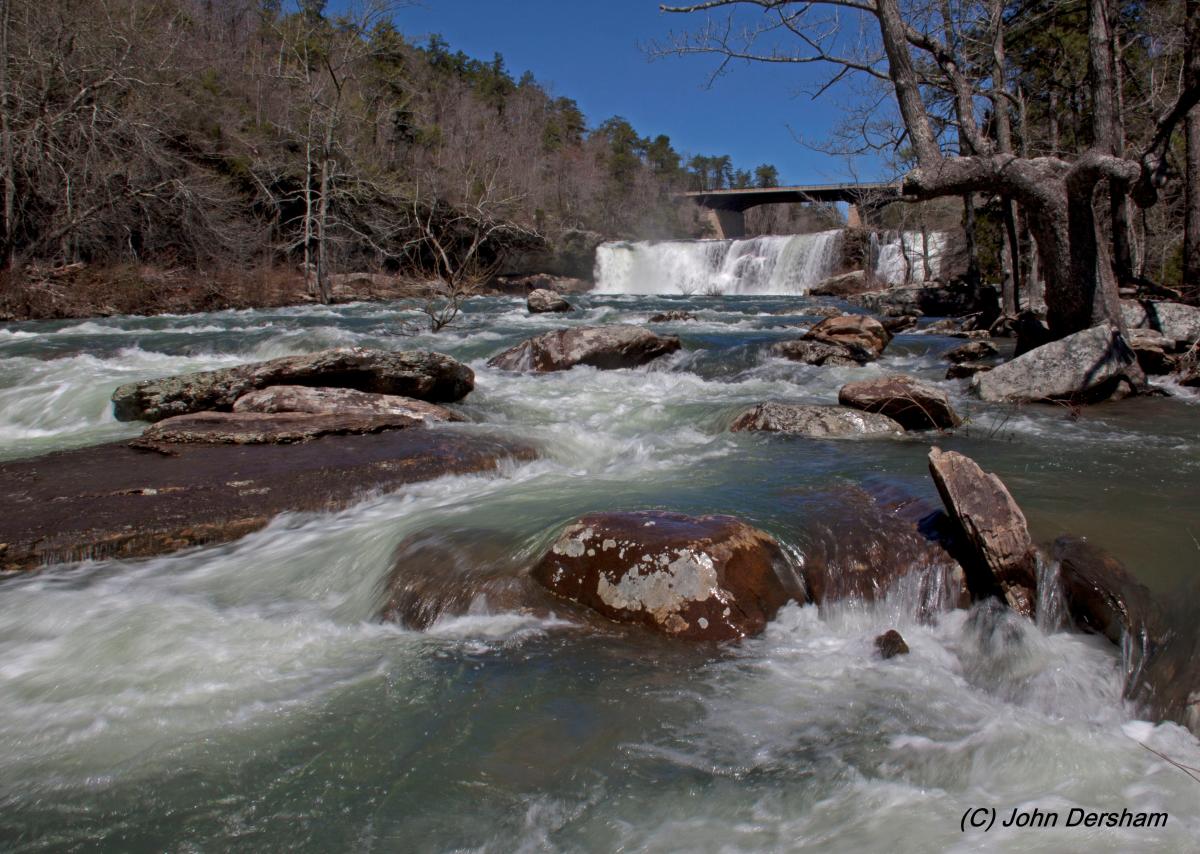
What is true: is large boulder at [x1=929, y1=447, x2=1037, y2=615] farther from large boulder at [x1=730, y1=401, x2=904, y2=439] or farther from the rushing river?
large boulder at [x1=730, y1=401, x2=904, y2=439]

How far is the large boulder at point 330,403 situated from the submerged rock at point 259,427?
0.37 meters

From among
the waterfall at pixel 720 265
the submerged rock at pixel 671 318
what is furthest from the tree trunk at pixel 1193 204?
the waterfall at pixel 720 265

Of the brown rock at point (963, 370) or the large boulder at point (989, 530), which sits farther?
the brown rock at point (963, 370)

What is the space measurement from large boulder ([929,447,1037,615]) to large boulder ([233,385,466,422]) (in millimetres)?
4928

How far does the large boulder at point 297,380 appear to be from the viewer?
7.69 m

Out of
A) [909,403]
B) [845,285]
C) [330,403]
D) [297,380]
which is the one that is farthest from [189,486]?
[845,285]

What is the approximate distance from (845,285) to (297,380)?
26822mm

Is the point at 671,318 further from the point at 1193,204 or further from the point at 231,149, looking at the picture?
the point at 231,149

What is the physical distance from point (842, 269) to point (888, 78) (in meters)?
26.0

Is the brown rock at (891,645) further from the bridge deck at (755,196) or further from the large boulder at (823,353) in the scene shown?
the bridge deck at (755,196)

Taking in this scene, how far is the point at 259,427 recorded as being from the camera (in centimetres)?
646

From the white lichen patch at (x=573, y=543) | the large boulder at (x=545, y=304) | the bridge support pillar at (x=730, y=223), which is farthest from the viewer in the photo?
the bridge support pillar at (x=730, y=223)

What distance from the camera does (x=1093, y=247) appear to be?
9016mm

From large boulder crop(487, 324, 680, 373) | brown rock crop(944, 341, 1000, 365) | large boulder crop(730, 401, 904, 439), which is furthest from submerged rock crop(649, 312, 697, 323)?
large boulder crop(730, 401, 904, 439)
